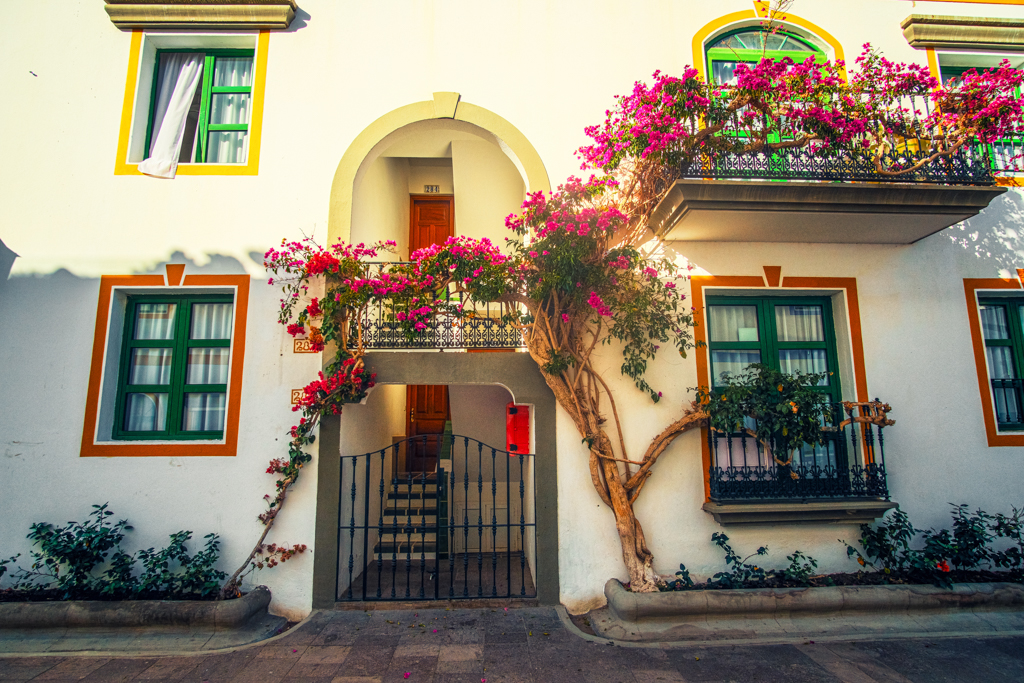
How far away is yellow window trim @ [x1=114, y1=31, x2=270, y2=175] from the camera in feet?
18.3

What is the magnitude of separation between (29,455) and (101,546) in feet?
4.36

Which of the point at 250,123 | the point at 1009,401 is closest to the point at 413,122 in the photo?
the point at 250,123

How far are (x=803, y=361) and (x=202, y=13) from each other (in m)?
7.92

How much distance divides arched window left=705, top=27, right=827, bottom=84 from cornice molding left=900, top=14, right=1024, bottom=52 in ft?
3.50

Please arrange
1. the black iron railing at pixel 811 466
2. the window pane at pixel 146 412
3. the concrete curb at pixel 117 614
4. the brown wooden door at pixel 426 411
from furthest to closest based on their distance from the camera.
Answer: the brown wooden door at pixel 426 411 → the window pane at pixel 146 412 → the black iron railing at pixel 811 466 → the concrete curb at pixel 117 614

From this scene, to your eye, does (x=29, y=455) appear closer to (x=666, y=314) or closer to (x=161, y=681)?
(x=161, y=681)

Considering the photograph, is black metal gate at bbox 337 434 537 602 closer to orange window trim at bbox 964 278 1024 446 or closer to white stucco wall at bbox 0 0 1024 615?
white stucco wall at bbox 0 0 1024 615

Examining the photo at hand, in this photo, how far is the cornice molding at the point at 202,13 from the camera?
576 cm

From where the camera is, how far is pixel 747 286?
555cm

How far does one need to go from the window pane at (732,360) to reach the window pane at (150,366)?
595cm

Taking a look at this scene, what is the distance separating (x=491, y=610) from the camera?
197 inches

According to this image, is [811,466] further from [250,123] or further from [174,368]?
[250,123]

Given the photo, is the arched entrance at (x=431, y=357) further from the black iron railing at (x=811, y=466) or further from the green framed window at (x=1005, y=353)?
the green framed window at (x=1005, y=353)

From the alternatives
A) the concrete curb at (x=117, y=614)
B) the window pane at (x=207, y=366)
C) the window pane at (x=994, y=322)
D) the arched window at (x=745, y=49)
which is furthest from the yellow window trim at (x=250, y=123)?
the window pane at (x=994, y=322)
